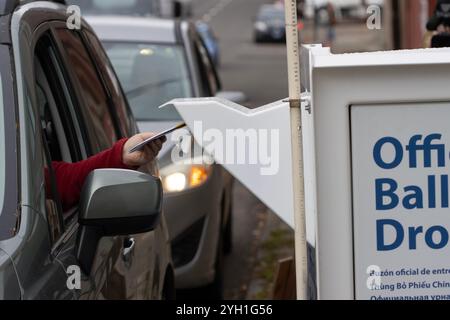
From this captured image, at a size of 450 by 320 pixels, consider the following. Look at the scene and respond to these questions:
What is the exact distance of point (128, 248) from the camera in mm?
4387

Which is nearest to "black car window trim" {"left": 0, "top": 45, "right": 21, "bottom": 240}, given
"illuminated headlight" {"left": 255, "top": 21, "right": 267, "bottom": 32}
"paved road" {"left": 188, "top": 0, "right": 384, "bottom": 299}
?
"paved road" {"left": 188, "top": 0, "right": 384, "bottom": 299}

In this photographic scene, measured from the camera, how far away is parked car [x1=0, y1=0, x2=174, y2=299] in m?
3.37

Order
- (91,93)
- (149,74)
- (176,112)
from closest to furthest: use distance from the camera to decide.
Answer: (91,93) → (176,112) → (149,74)

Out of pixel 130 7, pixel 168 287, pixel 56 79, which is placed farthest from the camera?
pixel 130 7

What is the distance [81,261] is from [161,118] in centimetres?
446

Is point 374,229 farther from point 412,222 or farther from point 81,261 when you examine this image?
point 81,261

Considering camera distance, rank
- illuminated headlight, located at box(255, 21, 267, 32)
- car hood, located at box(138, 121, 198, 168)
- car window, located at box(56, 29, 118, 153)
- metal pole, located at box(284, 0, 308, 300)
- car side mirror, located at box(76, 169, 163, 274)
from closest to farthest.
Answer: metal pole, located at box(284, 0, 308, 300), car side mirror, located at box(76, 169, 163, 274), car window, located at box(56, 29, 118, 153), car hood, located at box(138, 121, 198, 168), illuminated headlight, located at box(255, 21, 267, 32)

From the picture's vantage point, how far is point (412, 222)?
311cm

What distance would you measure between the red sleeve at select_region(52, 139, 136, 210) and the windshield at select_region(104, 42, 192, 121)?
3.91m

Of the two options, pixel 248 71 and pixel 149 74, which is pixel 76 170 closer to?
pixel 149 74

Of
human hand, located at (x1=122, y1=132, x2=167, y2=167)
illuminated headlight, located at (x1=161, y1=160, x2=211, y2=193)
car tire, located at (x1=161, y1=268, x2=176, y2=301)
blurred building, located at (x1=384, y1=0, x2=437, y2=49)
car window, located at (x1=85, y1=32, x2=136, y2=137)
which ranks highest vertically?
human hand, located at (x1=122, y1=132, x2=167, y2=167)

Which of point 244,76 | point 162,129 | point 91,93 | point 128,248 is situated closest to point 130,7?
point 162,129

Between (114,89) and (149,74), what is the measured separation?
10.2 ft

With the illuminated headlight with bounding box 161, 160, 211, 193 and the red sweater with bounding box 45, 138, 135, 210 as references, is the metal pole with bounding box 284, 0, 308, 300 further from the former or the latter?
the illuminated headlight with bounding box 161, 160, 211, 193
